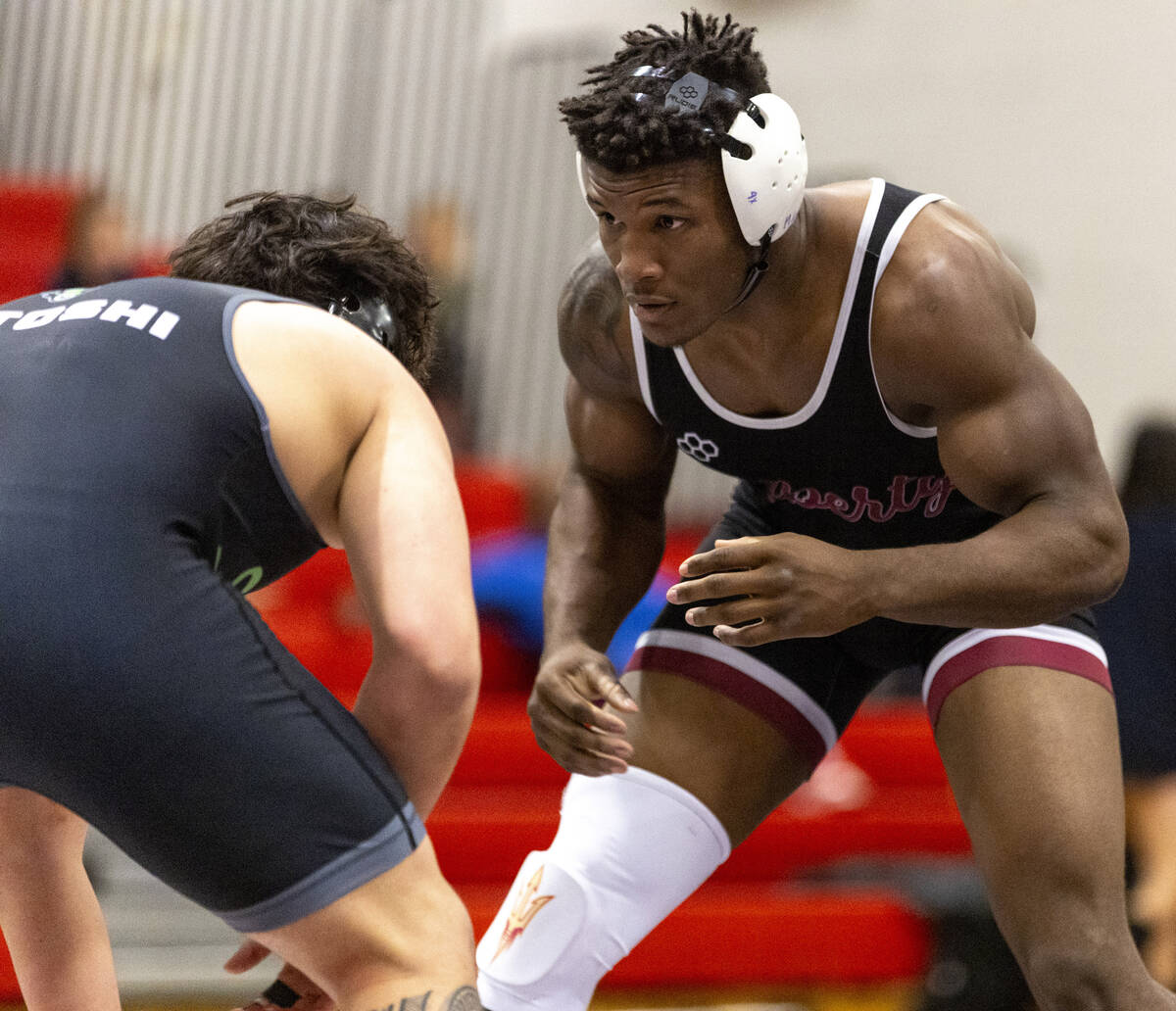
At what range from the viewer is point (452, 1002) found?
154 centimetres

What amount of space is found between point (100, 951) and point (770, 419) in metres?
1.29

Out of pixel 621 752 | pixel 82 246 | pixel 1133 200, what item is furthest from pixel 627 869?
pixel 1133 200

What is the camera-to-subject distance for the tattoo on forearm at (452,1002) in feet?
5.01

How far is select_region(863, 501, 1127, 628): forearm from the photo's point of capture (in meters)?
1.92

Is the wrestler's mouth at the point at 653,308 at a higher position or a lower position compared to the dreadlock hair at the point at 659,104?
lower

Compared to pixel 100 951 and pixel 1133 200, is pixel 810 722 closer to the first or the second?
pixel 100 951

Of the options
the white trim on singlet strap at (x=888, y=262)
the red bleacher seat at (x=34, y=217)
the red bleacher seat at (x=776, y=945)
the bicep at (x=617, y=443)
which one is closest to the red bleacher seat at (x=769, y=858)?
the red bleacher seat at (x=776, y=945)

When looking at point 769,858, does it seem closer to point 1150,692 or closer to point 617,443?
point 1150,692

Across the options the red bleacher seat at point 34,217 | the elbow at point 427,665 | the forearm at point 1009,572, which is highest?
the forearm at point 1009,572

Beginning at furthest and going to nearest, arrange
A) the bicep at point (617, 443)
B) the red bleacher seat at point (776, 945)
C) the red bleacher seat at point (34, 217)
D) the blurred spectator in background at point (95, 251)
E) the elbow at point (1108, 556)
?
the red bleacher seat at point (34, 217), the blurred spectator in background at point (95, 251), the red bleacher seat at point (776, 945), the bicep at point (617, 443), the elbow at point (1108, 556)

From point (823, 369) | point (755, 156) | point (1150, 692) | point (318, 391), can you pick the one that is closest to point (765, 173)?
point (755, 156)

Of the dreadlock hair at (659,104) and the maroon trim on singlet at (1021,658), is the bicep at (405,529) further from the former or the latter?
the maroon trim on singlet at (1021,658)

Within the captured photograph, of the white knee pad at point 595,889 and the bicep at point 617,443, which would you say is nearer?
the white knee pad at point 595,889

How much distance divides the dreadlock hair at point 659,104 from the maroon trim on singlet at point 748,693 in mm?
888
